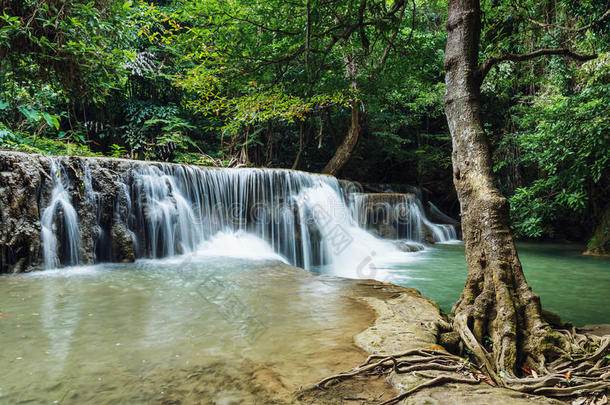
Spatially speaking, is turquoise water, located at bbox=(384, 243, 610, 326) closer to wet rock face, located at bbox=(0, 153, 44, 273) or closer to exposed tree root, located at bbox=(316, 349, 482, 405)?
exposed tree root, located at bbox=(316, 349, 482, 405)

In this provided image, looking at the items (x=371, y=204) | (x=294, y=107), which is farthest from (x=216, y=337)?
(x=371, y=204)

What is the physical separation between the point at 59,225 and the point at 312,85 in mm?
5297

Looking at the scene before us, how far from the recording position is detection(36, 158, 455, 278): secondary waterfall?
6559mm

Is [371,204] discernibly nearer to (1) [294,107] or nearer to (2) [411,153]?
(2) [411,153]

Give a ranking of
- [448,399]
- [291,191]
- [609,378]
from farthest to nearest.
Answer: [291,191] < [609,378] < [448,399]

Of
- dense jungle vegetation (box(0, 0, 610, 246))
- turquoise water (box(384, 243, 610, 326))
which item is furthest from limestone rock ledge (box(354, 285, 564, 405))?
dense jungle vegetation (box(0, 0, 610, 246))

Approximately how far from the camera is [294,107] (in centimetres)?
548

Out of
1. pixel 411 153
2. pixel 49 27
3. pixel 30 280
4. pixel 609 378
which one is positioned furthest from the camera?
pixel 411 153

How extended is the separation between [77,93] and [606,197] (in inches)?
588

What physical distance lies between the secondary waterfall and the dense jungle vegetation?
1.95 metres

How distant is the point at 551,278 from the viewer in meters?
7.30

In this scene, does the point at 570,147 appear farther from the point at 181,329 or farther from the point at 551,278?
the point at 181,329

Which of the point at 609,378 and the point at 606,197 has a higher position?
the point at 606,197

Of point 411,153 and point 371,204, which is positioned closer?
point 371,204
